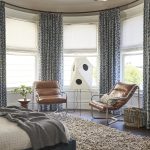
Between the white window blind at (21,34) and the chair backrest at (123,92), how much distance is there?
268 centimetres

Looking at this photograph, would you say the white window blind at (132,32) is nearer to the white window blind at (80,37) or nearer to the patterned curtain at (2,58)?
the white window blind at (80,37)

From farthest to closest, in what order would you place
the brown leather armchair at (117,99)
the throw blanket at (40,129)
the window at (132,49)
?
1. the window at (132,49)
2. the brown leather armchair at (117,99)
3. the throw blanket at (40,129)

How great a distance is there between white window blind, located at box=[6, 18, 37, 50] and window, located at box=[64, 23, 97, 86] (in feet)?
3.13

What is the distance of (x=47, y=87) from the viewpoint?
20.7 feet

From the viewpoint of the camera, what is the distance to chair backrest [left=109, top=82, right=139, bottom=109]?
5.27m

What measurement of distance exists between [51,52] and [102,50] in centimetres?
143

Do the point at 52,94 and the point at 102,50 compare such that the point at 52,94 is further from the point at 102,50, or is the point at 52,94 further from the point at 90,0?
the point at 90,0

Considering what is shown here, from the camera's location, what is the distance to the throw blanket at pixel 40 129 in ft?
8.46

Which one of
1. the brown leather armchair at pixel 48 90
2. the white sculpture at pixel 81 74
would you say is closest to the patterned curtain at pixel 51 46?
the brown leather armchair at pixel 48 90

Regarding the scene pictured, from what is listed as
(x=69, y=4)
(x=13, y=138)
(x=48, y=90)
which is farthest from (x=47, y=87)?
(x=13, y=138)

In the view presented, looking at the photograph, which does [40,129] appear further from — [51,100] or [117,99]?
[51,100]

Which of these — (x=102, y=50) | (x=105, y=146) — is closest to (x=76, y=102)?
(x=102, y=50)

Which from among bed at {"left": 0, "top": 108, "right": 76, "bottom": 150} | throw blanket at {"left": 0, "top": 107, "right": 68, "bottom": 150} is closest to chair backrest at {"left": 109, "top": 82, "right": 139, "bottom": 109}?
throw blanket at {"left": 0, "top": 107, "right": 68, "bottom": 150}

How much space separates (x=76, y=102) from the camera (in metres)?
7.27
